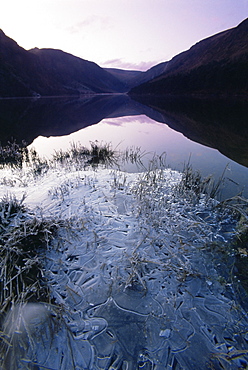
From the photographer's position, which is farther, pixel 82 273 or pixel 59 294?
pixel 82 273

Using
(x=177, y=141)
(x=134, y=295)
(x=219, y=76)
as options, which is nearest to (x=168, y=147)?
(x=177, y=141)

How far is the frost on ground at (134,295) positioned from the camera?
7.80 ft

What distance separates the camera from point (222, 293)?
3.15m

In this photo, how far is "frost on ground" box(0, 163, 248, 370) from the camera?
2.38 m

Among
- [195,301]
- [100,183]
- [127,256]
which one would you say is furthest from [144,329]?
[100,183]

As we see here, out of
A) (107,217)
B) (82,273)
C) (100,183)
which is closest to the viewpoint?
(82,273)

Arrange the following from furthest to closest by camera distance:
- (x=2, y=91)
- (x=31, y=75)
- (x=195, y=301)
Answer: (x=31, y=75) → (x=2, y=91) → (x=195, y=301)

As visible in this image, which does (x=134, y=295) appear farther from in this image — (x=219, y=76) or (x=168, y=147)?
(x=219, y=76)

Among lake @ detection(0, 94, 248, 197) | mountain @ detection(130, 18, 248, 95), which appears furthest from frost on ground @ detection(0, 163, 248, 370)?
mountain @ detection(130, 18, 248, 95)

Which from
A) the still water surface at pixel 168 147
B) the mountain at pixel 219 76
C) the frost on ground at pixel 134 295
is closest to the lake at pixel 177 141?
the still water surface at pixel 168 147

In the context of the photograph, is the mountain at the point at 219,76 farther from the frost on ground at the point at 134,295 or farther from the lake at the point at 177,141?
the frost on ground at the point at 134,295

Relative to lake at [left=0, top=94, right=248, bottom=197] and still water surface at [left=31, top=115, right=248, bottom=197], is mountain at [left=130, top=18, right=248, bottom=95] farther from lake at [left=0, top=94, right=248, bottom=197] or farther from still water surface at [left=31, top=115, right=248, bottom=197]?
still water surface at [left=31, top=115, right=248, bottom=197]

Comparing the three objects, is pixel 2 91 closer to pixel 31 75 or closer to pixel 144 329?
pixel 31 75

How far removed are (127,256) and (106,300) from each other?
946 mm
